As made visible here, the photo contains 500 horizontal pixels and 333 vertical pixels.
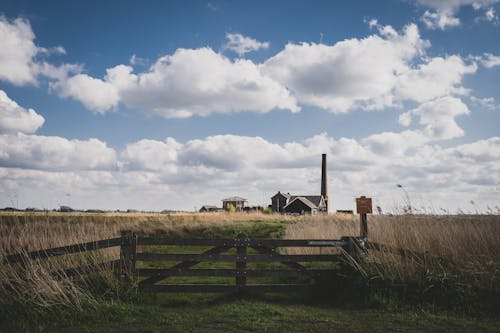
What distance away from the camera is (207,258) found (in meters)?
8.61

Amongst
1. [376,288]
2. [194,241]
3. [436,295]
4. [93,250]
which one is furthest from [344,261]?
[93,250]

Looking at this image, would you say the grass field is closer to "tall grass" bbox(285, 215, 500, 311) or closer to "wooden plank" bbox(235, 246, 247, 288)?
"tall grass" bbox(285, 215, 500, 311)

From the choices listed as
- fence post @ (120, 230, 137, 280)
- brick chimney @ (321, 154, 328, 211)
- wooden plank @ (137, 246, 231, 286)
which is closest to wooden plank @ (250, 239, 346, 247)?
wooden plank @ (137, 246, 231, 286)

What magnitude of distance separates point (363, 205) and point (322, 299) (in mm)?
2582

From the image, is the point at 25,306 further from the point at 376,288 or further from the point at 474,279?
the point at 474,279

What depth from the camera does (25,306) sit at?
6.89 meters

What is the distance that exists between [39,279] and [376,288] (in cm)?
664

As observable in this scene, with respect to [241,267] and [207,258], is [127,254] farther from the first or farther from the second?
[241,267]

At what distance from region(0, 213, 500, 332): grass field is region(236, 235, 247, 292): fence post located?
0.38 m

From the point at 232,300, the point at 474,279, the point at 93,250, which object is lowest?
the point at 232,300

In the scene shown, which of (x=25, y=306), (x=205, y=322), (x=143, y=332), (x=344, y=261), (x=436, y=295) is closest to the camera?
(x=143, y=332)

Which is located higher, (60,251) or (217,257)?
(60,251)

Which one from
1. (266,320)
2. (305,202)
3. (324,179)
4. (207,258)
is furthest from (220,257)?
(324,179)

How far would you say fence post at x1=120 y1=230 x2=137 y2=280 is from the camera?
824 cm
